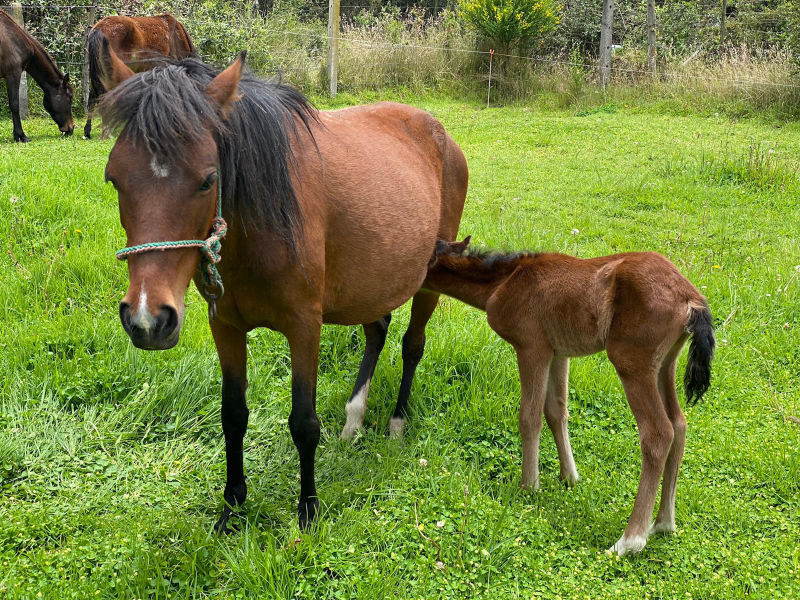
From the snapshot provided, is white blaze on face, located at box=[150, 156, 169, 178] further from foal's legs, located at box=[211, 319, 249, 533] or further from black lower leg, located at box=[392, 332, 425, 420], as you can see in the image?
black lower leg, located at box=[392, 332, 425, 420]

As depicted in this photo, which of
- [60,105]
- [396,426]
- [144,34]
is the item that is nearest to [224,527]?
[396,426]

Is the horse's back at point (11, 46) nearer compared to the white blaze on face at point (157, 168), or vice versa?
the white blaze on face at point (157, 168)

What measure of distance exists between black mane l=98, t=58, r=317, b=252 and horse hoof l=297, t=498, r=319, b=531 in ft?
4.09

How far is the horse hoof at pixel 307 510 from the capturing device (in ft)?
10.7

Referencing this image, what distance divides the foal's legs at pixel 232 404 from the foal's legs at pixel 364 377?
32.6 inches

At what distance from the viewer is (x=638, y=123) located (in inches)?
482

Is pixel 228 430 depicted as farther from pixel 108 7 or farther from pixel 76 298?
pixel 108 7

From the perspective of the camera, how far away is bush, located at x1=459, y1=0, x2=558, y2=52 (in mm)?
15547

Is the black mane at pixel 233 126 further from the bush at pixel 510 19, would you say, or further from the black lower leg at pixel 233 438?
the bush at pixel 510 19

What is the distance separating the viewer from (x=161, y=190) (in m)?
2.28

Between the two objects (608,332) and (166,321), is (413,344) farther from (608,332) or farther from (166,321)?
(166,321)

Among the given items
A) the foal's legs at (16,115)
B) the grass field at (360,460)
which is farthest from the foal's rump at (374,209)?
the foal's legs at (16,115)

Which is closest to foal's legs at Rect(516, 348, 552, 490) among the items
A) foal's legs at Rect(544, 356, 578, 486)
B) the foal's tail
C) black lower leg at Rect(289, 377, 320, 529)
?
foal's legs at Rect(544, 356, 578, 486)

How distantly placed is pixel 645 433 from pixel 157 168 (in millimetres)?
2358
